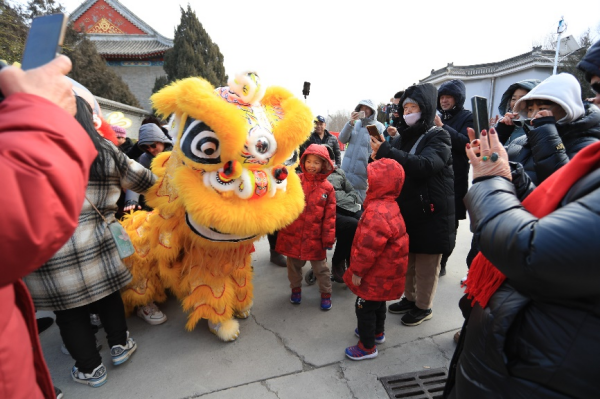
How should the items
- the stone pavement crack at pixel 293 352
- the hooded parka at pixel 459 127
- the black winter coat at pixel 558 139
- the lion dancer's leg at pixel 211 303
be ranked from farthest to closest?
the hooded parka at pixel 459 127, the lion dancer's leg at pixel 211 303, the stone pavement crack at pixel 293 352, the black winter coat at pixel 558 139

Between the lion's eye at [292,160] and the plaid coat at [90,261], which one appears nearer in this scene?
the plaid coat at [90,261]

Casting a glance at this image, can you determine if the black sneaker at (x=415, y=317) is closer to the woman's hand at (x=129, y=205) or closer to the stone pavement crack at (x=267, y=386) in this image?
the stone pavement crack at (x=267, y=386)

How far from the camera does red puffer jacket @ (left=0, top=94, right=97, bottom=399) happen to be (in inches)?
24.6

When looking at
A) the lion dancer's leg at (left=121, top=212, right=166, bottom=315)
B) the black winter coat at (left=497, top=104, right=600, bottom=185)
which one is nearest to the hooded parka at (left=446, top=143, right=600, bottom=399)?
the black winter coat at (left=497, top=104, right=600, bottom=185)

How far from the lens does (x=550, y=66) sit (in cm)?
1984

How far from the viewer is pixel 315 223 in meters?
2.98

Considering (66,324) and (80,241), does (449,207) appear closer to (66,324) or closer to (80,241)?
(80,241)

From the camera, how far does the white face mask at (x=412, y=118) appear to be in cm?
259

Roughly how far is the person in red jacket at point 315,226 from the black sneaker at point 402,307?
1.88 feet

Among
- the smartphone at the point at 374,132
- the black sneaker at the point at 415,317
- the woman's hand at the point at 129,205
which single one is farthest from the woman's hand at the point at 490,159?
the woman's hand at the point at 129,205

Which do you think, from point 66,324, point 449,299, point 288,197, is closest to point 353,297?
point 449,299

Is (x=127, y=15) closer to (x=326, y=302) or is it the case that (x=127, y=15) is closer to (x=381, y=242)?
(x=326, y=302)

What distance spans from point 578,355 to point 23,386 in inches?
60.9

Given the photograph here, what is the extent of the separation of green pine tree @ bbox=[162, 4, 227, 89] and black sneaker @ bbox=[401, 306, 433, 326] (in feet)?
56.9
